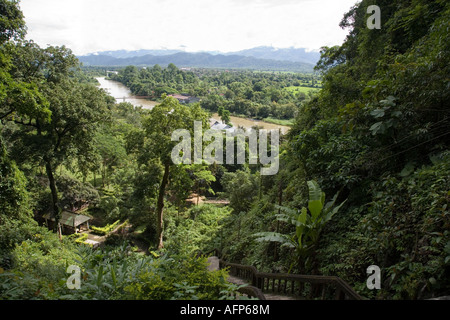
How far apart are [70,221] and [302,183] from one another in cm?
1515

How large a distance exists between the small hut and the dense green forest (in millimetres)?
974

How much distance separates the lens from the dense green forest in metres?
3.26

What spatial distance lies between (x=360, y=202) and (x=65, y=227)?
1775 cm

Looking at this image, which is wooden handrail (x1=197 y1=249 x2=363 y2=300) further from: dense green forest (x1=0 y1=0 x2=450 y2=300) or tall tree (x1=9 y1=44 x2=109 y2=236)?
tall tree (x1=9 y1=44 x2=109 y2=236)

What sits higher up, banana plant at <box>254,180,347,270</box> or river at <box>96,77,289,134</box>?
river at <box>96,77,289,134</box>

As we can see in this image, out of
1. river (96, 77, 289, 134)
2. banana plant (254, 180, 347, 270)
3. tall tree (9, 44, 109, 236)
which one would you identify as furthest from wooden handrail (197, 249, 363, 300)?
river (96, 77, 289, 134)

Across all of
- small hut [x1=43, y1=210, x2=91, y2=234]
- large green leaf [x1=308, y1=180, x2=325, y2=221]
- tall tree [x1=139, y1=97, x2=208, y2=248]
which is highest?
tall tree [x1=139, y1=97, x2=208, y2=248]

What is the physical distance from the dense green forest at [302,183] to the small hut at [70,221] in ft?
3.20

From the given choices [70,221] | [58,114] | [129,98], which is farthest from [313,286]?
[129,98]

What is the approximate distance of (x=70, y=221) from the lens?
15844 mm

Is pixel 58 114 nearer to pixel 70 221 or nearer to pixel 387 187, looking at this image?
pixel 70 221

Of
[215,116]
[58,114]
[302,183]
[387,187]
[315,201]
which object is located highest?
[215,116]

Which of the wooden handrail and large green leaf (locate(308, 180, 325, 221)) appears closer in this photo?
the wooden handrail

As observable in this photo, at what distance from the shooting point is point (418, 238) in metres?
3.33
